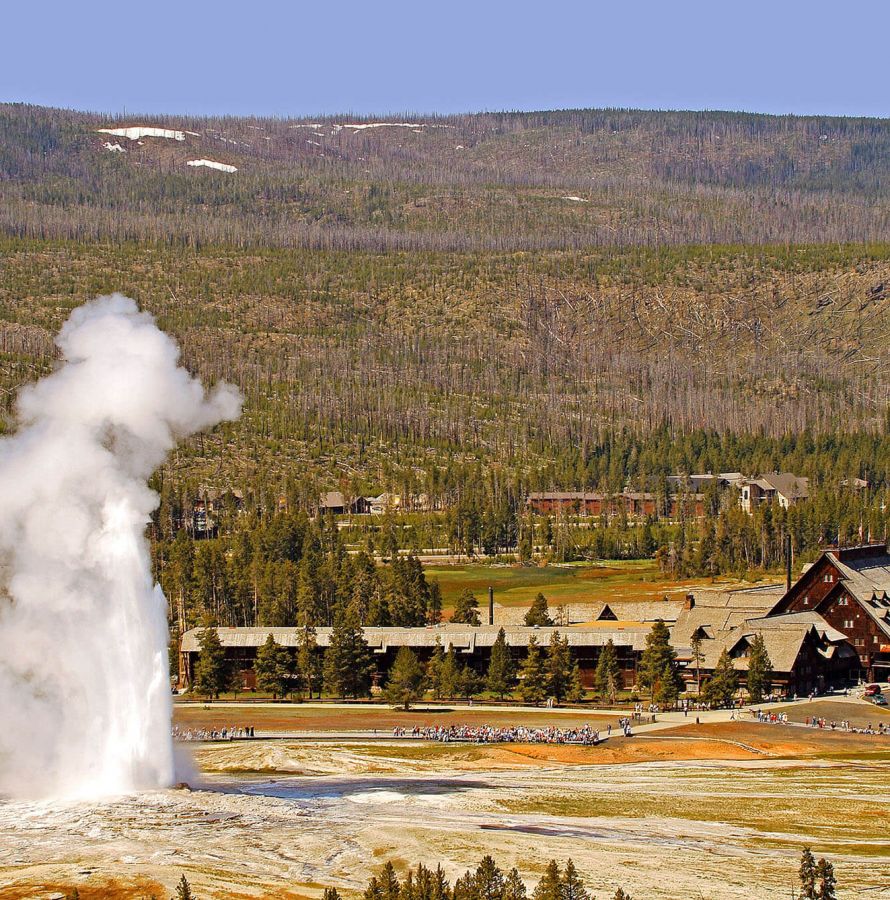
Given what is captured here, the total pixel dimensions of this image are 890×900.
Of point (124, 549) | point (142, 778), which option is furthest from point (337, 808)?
point (124, 549)

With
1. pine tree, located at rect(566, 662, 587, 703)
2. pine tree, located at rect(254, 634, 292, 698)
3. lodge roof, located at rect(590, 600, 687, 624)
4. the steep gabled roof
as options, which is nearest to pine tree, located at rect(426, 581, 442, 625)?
lodge roof, located at rect(590, 600, 687, 624)

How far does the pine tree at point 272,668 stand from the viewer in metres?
106

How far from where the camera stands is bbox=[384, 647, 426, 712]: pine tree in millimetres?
100812

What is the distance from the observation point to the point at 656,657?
335ft

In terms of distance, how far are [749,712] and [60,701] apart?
4204cm

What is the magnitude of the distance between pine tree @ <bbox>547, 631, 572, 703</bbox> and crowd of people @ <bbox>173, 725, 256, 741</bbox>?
19.5 meters

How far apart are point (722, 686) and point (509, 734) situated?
1598 cm

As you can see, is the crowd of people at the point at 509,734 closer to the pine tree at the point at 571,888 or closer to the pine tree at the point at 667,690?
the pine tree at the point at 667,690

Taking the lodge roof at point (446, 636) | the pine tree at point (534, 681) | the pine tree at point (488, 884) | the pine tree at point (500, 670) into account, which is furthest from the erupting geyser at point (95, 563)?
the lodge roof at point (446, 636)

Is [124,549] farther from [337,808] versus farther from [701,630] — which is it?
[701,630]

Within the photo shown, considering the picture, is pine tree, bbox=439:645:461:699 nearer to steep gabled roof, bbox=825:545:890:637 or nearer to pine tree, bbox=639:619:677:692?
pine tree, bbox=639:619:677:692

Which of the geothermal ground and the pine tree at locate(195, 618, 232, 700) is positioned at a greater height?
the pine tree at locate(195, 618, 232, 700)

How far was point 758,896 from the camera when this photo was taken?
2068 inches

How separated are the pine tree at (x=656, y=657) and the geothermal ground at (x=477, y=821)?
1828 centimetres
